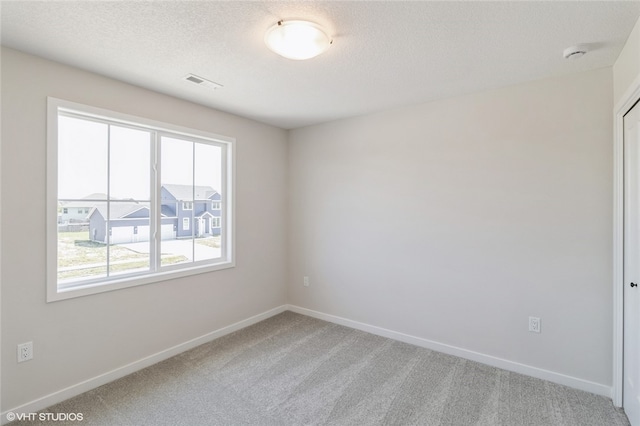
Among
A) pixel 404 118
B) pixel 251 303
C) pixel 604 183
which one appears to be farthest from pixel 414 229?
pixel 251 303

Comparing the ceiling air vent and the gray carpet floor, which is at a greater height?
the ceiling air vent

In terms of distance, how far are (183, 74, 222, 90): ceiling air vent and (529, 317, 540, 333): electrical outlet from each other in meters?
3.37

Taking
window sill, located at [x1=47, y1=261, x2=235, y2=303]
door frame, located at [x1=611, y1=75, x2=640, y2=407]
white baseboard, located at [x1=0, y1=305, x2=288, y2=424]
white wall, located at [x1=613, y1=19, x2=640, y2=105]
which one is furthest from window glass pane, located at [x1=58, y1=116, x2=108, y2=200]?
door frame, located at [x1=611, y1=75, x2=640, y2=407]

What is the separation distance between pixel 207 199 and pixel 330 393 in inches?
90.6

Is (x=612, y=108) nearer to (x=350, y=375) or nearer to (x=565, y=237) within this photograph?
(x=565, y=237)

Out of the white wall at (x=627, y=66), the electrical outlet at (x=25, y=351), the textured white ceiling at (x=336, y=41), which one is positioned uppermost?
the textured white ceiling at (x=336, y=41)

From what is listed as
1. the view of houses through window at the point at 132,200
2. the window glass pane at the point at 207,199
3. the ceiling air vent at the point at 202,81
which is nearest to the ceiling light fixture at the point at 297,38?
the ceiling air vent at the point at 202,81

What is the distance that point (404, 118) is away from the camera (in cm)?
326

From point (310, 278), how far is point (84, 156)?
274 centimetres

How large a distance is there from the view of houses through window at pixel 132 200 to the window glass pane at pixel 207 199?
11 millimetres

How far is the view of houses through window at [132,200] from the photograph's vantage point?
2387mm

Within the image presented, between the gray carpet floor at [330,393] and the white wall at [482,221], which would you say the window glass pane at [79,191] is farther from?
the white wall at [482,221]

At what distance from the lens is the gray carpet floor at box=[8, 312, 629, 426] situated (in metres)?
2.07

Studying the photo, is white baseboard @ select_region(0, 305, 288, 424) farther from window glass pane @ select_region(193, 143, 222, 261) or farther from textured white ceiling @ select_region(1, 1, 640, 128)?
textured white ceiling @ select_region(1, 1, 640, 128)
